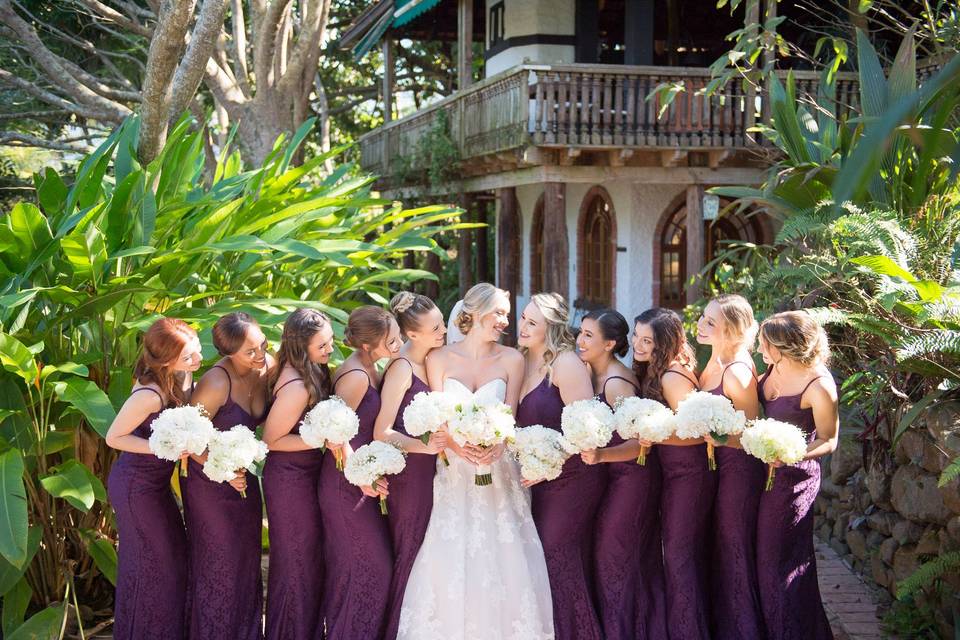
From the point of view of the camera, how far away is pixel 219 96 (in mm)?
12367

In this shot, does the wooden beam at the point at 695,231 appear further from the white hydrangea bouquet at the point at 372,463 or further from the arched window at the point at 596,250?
the white hydrangea bouquet at the point at 372,463

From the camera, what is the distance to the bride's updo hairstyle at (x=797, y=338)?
460 cm

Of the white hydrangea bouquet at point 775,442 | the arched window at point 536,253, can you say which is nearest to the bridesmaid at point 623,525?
the white hydrangea bouquet at point 775,442

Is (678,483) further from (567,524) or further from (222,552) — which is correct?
(222,552)

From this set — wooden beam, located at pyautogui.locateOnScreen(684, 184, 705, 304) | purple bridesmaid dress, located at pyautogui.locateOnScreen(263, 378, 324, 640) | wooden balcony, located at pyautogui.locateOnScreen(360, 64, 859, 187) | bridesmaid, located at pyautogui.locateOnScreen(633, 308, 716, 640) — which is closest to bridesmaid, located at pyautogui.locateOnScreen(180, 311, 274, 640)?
purple bridesmaid dress, located at pyautogui.locateOnScreen(263, 378, 324, 640)

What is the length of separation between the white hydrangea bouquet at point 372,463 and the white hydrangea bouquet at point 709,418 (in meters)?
1.24

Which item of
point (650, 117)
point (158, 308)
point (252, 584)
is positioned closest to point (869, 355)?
point (252, 584)

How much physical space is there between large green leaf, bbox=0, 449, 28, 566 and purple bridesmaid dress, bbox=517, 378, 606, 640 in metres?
2.33

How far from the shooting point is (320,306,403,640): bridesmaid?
15.5ft

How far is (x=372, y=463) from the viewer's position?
448 centimetres

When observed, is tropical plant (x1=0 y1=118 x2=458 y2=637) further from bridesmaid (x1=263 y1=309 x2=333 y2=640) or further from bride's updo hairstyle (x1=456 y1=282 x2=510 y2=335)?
bride's updo hairstyle (x1=456 y1=282 x2=510 y2=335)

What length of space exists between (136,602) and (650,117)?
10.0 metres

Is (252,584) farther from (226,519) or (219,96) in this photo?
(219,96)

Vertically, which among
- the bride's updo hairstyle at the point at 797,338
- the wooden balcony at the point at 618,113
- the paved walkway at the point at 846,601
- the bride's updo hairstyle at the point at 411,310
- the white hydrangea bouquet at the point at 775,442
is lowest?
the paved walkway at the point at 846,601
